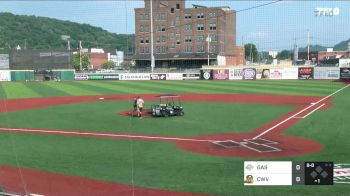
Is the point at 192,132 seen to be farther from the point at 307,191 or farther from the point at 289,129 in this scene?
the point at 307,191

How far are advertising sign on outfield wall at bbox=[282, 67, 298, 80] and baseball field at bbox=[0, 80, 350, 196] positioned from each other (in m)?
25.1

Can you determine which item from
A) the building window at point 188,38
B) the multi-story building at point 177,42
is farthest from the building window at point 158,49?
the building window at point 188,38

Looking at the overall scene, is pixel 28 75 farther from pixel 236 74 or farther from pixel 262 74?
pixel 262 74

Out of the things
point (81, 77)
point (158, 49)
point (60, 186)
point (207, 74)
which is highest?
point (158, 49)

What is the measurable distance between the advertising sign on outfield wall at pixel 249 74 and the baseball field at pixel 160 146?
2561cm

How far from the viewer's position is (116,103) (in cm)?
2911

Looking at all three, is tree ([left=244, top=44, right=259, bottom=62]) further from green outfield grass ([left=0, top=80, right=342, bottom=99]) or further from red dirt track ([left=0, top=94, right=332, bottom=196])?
red dirt track ([left=0, top=94, right=332, bottom=196])

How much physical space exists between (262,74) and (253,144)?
39100mm

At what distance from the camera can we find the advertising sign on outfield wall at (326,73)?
163 ft

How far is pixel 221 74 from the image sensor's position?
54906 mm

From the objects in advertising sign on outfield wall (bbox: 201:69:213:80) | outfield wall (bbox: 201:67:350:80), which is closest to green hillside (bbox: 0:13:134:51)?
outfield wall (bbox: 201:67:350:80)

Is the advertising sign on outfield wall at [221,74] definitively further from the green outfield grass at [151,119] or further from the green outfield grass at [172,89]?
the green outfield grass at [151,119]

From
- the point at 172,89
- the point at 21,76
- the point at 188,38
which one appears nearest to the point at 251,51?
the point at 188,38

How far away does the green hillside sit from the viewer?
12812 mm
